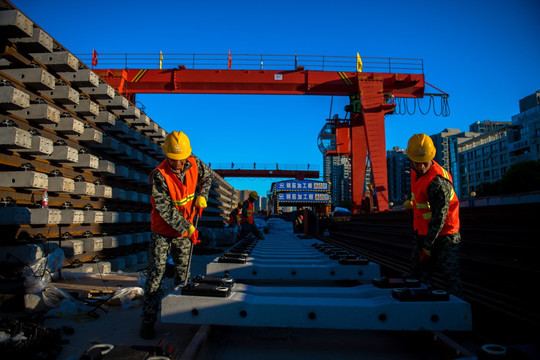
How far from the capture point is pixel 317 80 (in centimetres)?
1318

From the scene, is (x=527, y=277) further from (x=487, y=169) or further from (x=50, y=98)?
(x=487, y=169)

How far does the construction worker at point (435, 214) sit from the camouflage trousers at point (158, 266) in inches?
80.0

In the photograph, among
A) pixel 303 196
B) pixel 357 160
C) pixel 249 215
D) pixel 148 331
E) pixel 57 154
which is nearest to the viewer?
pixel 148 331

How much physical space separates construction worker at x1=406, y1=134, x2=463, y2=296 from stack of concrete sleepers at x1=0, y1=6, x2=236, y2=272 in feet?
13.7

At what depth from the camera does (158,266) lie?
2576 mm

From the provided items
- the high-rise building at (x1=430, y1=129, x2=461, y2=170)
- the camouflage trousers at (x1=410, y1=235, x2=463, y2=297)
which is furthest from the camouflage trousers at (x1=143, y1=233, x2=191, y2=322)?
the high-rise building at (x1=430, y1=129, x2=461, y2=170)

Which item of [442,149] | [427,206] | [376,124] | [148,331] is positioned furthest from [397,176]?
[148,331]

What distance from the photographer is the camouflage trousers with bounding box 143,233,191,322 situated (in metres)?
2.40

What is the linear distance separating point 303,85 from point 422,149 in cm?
1105

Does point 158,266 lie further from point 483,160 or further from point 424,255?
point 483,160

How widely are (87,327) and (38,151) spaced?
237 centimetres

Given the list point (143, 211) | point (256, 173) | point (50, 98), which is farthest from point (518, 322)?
point (256, 173)

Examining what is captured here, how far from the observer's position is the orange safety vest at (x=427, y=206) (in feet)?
8.77

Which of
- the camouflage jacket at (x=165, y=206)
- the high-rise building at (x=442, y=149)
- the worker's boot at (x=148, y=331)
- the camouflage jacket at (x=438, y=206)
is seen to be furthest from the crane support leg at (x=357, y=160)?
the high-rise building at (x=442, y=149)
